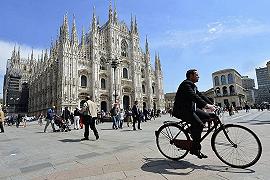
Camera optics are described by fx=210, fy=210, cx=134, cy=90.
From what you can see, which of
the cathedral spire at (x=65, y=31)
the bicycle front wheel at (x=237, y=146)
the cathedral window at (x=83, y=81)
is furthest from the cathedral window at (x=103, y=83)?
the bicycle front wheel at (x=237, y=146)

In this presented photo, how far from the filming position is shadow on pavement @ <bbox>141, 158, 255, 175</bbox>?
3.05 meters

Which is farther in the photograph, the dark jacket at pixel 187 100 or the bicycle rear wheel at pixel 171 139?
the bicycle rear wheel at pixel 171 139

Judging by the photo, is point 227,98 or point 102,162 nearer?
point 102,162

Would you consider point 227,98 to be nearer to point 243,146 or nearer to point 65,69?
point 65,69

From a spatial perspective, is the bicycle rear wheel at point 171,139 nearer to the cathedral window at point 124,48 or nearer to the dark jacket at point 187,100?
the dark jacket at point 187,100

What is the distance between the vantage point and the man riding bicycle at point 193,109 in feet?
11.3

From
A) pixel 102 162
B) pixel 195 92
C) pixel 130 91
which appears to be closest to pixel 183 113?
pixel 195 92

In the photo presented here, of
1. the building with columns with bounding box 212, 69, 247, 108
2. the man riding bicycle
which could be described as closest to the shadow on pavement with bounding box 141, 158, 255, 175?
the man riding bicycle

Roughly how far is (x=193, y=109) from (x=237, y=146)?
87 centimetres

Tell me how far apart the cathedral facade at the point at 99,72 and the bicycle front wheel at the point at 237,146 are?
95.4ft

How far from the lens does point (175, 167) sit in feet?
10.9

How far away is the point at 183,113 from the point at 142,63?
4647 cm

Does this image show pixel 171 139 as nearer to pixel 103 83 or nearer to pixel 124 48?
pixel 103 83

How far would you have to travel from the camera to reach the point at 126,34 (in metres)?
48.2
